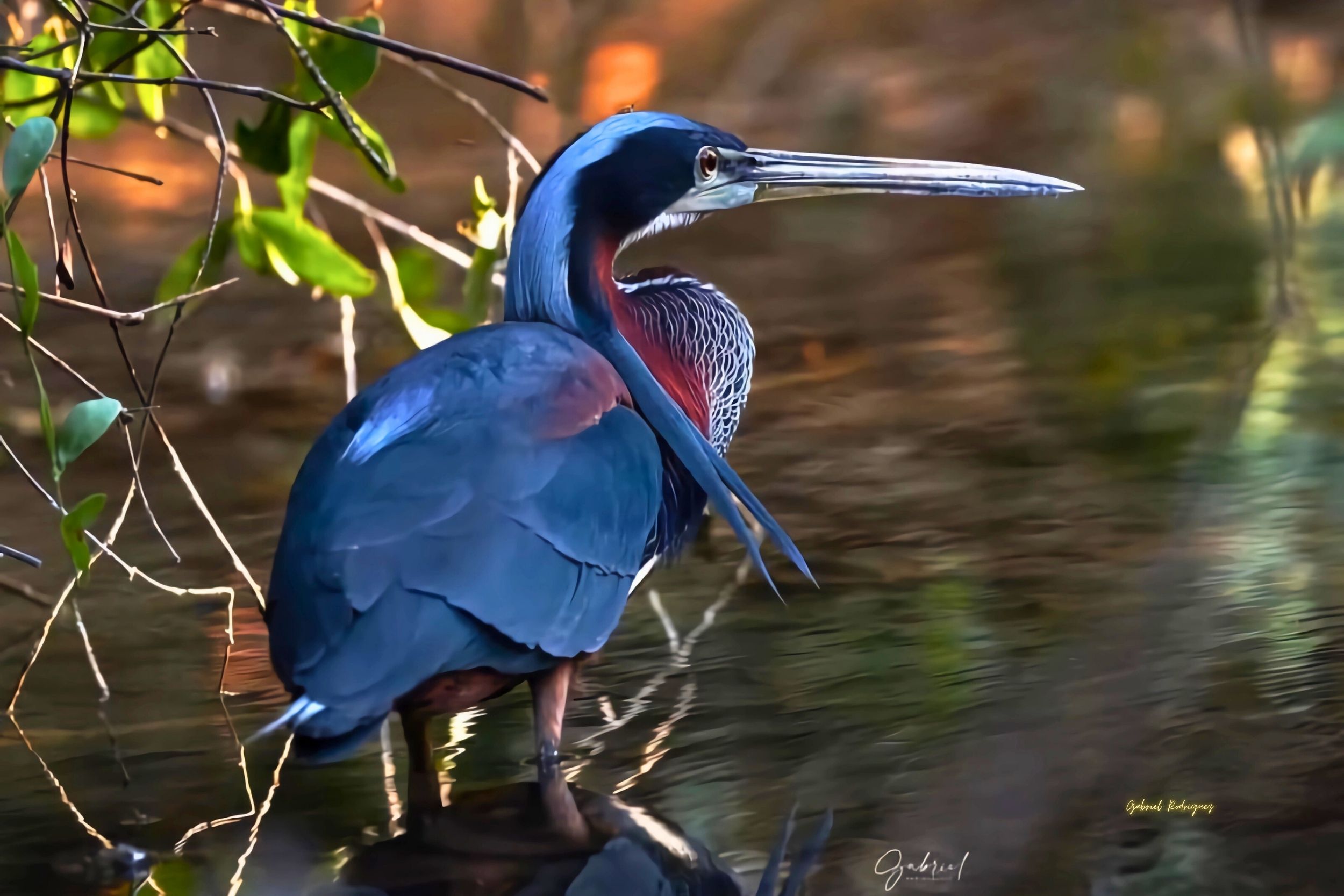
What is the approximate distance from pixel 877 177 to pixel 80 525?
140cm

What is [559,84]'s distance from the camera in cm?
811

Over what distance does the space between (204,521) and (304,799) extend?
1.45 metres

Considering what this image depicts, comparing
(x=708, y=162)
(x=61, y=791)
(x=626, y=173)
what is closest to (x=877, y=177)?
(x=708, y=162)

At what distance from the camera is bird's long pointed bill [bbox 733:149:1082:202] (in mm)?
2658

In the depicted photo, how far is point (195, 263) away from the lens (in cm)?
264

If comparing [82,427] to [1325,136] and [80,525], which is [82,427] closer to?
[80,525]

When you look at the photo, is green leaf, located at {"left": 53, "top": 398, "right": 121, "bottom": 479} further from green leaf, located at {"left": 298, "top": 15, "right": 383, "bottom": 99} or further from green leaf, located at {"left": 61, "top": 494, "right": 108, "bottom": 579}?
green leaf, located at {"left": 298, "top": 15, "right": 383, "bottom": 99}

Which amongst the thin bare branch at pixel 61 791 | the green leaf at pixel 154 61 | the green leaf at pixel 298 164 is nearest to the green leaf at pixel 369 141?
the green leaf at pixel 298 164

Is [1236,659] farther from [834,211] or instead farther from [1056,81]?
Result: [1056,81]

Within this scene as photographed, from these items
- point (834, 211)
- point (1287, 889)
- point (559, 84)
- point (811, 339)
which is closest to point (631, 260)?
point (811, 339)

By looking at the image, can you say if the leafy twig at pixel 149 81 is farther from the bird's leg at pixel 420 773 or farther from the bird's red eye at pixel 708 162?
the bird's leg at pixel 420 773

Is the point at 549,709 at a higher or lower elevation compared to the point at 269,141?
lower
